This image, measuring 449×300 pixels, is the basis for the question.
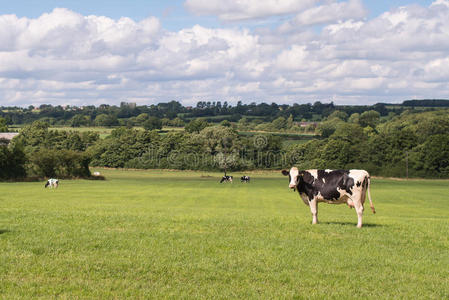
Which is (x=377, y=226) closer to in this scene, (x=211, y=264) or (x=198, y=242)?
(x=198, y=242)

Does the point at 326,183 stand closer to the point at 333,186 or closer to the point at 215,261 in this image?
the point at 333,186

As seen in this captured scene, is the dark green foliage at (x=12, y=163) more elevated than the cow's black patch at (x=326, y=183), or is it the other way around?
the cow's black patch at (x=326, y=183)

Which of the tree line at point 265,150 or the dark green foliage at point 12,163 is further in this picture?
the tree line at point 265,150

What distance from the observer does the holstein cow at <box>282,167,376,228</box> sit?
58.8ft

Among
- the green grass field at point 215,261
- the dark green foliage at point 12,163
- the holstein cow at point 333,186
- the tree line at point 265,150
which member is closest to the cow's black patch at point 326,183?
the holstein cow at point 333,186

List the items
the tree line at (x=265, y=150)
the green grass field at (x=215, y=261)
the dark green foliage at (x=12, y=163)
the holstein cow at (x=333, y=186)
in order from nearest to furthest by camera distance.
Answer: the green grass field at (x=215, y=261)
the holstein cow at (x=333, y=186)
the dark green foliage at (x=12, y=163)
the tree line at (x=265, y=150)

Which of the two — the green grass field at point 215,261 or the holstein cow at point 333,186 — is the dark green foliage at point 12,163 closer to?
the green grass field at point 215,261

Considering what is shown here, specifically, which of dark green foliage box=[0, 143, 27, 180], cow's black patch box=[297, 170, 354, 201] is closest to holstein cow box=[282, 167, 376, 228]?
cow's black patch box=[297, 170, 354, 201]

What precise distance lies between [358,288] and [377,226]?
8.66 meters

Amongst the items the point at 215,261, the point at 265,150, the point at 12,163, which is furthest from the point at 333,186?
the point at 265,150

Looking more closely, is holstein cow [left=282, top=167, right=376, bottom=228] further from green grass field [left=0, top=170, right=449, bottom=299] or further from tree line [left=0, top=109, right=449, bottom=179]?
tree line [left=0, top=109, right=449, bottom=179]

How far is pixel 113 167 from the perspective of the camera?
488 feet

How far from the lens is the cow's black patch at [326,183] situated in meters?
18.0

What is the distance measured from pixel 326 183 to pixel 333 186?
0.87ft
